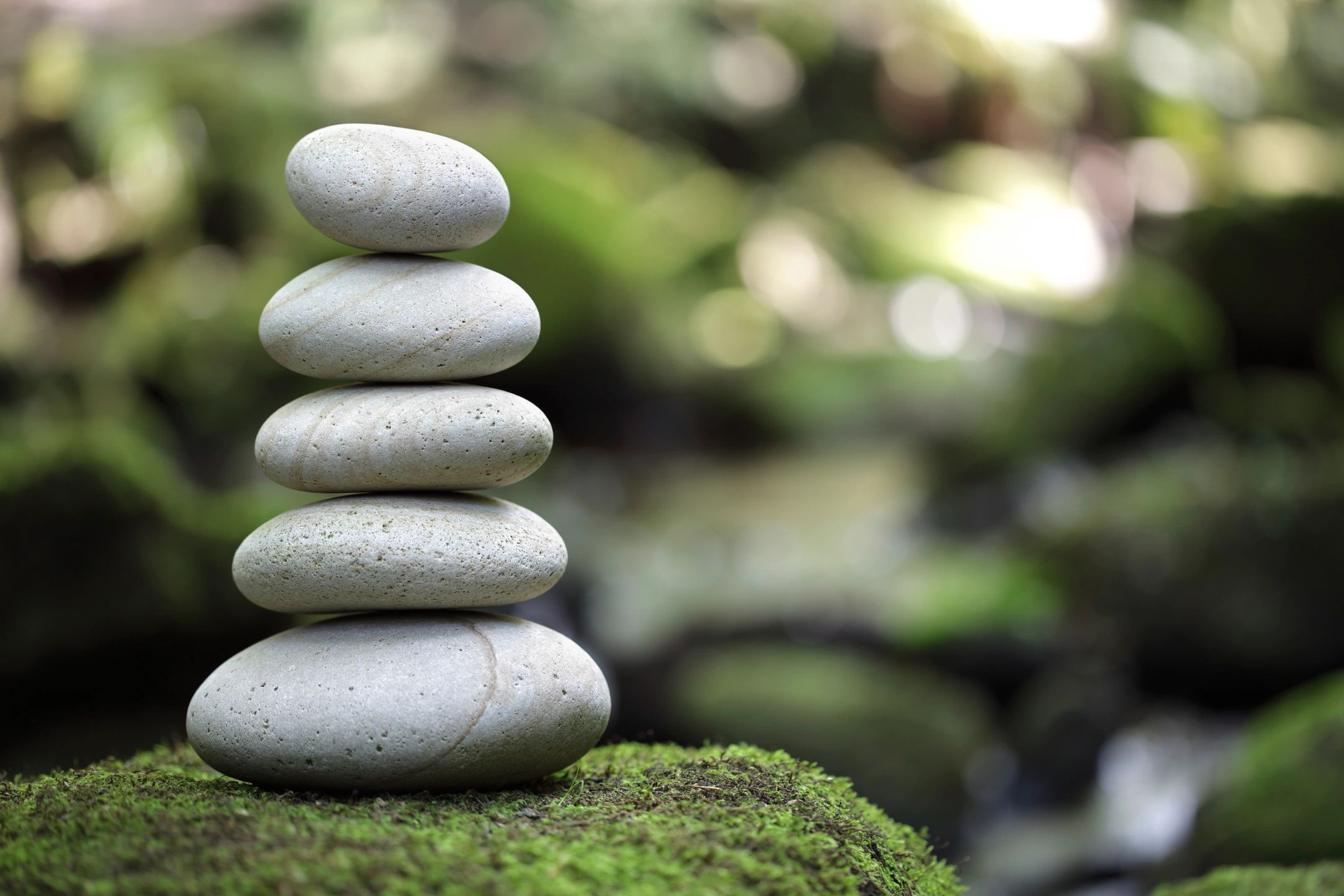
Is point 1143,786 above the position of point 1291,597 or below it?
below

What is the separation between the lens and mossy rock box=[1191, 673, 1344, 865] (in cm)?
568

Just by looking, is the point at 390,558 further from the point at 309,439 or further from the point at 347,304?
the point at 347,304

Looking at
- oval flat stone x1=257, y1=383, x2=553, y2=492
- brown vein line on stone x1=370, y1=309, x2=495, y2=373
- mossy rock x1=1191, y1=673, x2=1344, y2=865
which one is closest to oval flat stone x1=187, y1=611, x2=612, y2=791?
oval flat stone x1=257, y1=383, x2=553, y2=492

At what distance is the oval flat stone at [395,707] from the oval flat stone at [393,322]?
782 millimetres

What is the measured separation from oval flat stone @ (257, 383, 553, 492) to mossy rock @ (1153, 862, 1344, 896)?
10.1 feet

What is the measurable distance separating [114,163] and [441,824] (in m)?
15.8

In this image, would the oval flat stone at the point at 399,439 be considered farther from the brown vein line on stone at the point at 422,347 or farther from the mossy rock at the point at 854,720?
the mossy rock at the point at 854,720

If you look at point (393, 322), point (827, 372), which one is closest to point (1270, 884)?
point (393, 322)

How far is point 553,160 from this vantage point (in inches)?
634

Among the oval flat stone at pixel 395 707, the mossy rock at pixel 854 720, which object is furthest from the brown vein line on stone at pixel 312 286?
the mossy rock at pixel 854 720

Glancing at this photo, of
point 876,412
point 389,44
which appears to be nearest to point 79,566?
point 876,412

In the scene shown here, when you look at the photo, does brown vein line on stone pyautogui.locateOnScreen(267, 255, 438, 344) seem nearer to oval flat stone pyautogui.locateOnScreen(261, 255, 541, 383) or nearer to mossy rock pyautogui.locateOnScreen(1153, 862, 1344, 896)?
oval flat stone pyautogui.locateOnScreen(261, 255, 541, 383)

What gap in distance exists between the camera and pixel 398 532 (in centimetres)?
341

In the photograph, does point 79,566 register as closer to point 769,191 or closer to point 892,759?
point 892,759
